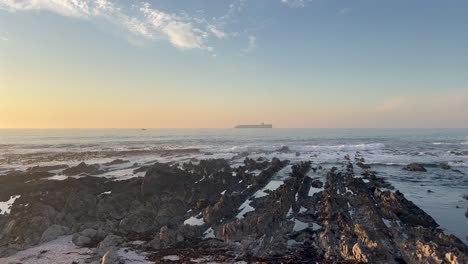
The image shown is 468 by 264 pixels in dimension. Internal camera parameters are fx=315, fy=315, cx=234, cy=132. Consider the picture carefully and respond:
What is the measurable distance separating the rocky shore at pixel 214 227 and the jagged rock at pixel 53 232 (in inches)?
2.2

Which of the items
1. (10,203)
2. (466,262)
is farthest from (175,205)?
(466,262)

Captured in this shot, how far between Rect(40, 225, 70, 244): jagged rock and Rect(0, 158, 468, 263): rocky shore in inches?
2.2

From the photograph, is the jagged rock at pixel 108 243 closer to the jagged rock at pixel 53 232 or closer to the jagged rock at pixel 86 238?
the jagged rock at pixel 86 238

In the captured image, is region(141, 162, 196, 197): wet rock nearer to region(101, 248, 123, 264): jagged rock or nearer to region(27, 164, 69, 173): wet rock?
region(101, 248, 123, 264): jagged rock

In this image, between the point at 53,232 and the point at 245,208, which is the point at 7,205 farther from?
the point at 245,208

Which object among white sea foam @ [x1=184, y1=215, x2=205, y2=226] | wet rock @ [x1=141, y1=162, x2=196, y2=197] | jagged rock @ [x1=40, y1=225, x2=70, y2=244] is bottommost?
white sea foam @ [x1=184, y1=215, x2=205, y2=226]

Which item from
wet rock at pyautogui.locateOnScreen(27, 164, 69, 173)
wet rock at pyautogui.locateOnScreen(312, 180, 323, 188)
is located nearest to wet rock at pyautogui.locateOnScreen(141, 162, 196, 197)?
wet rock at pyautogui.locateOnScreen(312, 180, 323, 188)

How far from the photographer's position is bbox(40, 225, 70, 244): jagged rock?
15.3m

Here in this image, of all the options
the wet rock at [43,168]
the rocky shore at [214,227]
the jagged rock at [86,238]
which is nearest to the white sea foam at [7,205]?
the rocky shore at [214,227]

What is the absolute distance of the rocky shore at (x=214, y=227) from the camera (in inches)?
504

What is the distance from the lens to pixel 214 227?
16.9 meters

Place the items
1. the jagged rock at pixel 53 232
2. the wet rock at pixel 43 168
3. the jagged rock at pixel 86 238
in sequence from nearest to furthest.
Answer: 1. the jagged rock at pixel 86 238
2. the jagged rock at pixel 53 232
3. the wet rock at pixel 43 168

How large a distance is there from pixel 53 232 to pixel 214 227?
26.4 feet

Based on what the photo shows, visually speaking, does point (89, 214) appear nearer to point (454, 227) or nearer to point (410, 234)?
point (410, 234)
